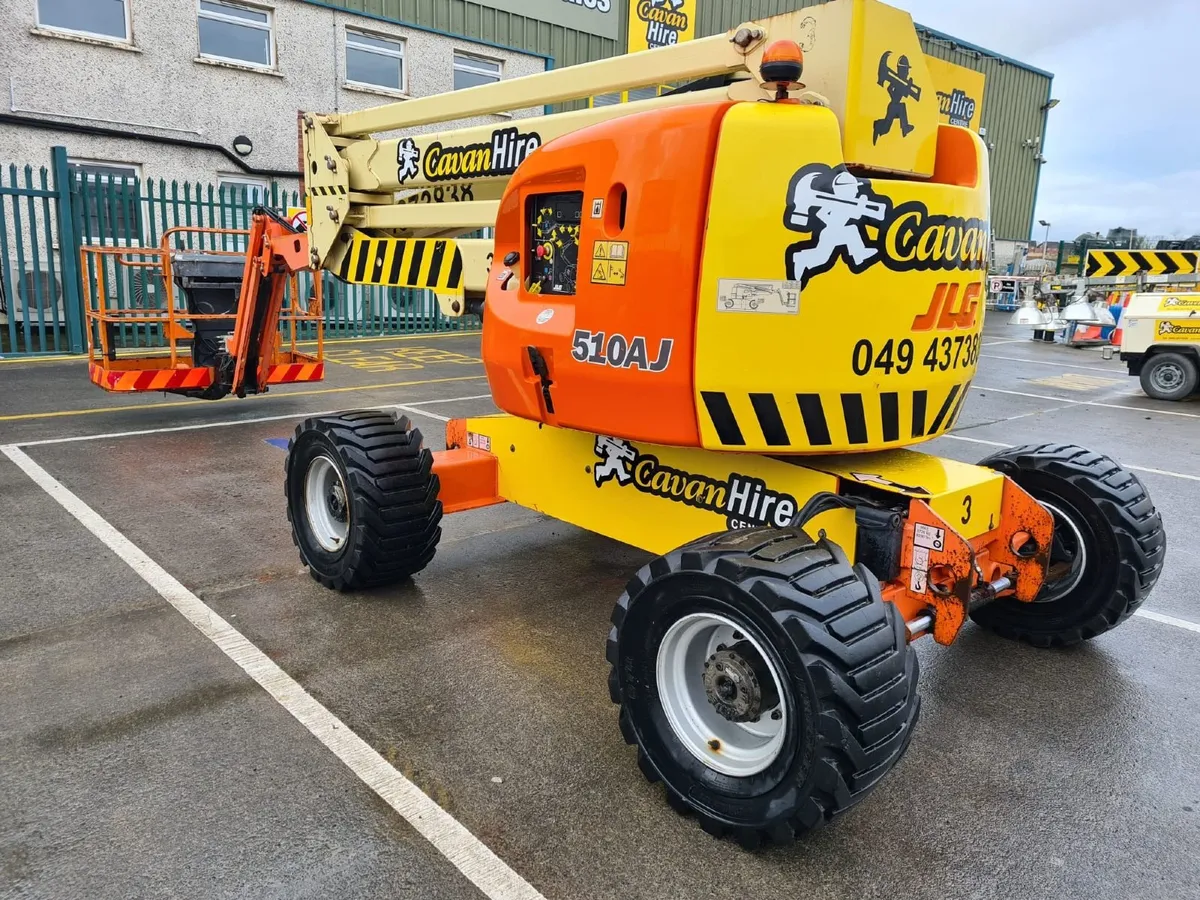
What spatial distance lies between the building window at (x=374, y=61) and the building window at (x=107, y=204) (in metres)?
4.98

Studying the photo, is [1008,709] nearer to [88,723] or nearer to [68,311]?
[88,723]

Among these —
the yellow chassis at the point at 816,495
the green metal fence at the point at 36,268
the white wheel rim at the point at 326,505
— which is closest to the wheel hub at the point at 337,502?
the white wheel rim at the point at 326,505

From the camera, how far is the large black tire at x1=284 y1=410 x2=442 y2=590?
14.7 feet

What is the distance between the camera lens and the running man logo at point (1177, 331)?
40.7 feet

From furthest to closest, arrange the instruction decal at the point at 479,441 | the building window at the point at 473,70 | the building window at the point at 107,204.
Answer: the building window at the point at 473,70 < the building window at the point at 107,204 < the instruction decal at the point at 479,441

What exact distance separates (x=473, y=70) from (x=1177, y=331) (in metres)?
14.3

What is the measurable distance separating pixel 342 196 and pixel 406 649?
298 centimetres

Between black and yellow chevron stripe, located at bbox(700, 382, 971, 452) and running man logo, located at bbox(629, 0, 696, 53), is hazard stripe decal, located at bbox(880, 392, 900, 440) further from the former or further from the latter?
running man logo, located at bbox(629, 0, 696, 53)

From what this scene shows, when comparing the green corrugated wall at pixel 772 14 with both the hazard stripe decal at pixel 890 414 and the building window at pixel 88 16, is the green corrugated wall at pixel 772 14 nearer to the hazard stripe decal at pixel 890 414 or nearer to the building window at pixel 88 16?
the building window at pixel 88 16

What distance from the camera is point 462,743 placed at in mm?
3332

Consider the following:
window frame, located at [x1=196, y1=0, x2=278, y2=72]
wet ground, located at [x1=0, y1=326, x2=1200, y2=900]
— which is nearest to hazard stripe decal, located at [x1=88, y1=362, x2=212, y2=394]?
wet ground, located at [x1=0, y1=326, x2=1200, y2=900]

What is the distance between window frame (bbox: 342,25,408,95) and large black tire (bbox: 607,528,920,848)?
54.2 feet

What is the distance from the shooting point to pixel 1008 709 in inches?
150

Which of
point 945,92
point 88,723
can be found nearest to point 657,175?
point 945,92
